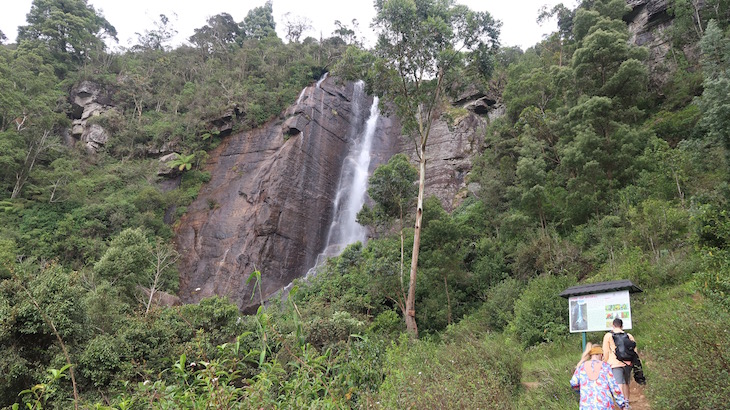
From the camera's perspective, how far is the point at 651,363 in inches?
221

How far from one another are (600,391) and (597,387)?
0.14 feet

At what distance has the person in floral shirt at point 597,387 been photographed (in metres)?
3.94

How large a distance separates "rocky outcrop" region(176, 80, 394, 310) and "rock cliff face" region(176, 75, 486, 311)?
0.20 ft

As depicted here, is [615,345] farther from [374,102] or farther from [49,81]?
[49,81]

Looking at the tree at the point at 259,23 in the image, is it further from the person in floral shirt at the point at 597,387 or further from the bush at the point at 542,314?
the person in floral shirt at the point at 597,387

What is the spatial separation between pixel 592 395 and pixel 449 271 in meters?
10.5

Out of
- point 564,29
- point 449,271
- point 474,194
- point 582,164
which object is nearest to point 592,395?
point 449,271

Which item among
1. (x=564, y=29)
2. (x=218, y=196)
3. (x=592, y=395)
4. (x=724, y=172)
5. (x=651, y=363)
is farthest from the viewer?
(x=564, y=29)

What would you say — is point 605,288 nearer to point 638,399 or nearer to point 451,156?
point 638,399

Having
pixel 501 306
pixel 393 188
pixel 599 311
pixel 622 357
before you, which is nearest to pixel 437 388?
pixel 622 357

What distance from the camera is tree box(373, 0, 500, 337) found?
44.4ft

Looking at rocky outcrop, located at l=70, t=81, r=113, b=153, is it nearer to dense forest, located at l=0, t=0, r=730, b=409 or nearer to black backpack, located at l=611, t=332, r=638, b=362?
dense forest, located at l=0, t=0, r=730, b=409

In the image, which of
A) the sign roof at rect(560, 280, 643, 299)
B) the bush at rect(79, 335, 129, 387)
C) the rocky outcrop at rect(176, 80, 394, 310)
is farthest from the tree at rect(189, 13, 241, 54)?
the sign roof at rect(560, 280, 643, 299)

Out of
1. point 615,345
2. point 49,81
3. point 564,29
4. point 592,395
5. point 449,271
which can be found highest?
point 564,29
